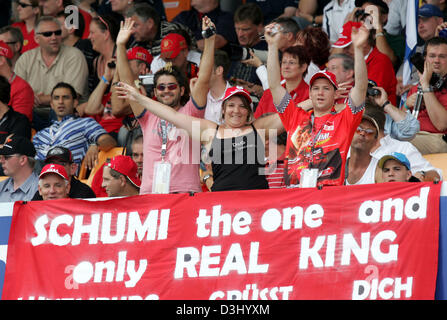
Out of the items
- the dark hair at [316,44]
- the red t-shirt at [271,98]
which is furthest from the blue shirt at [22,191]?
the dark hair at [316,44]

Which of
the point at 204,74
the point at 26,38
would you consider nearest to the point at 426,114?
the point at 204,74

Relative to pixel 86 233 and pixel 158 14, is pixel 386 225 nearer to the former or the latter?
pixel 86 233

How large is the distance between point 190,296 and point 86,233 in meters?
1.06

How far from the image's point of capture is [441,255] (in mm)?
6125

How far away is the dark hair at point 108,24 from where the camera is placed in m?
11.2

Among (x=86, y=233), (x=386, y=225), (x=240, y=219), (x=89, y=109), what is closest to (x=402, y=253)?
(x=386, y=225)

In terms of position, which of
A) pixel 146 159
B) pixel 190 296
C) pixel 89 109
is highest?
pixel 89 109

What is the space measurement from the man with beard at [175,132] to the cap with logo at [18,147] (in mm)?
1664

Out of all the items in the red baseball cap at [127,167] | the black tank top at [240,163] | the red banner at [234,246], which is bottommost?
the red banner at [234,246]

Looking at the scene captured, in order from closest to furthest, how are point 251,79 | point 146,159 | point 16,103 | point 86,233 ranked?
point 86,233 → point 146,159 → point 251,79 → point 16,103

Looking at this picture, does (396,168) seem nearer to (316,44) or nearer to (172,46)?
(316,44)

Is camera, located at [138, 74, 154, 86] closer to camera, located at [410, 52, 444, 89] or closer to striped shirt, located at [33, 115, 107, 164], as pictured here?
striped shirt, located at [33, 115, 107, 164]

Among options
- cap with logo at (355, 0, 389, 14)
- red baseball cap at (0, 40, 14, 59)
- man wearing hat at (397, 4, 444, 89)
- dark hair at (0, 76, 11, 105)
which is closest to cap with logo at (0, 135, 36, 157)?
dark hair at (0, 76, 11, 105)

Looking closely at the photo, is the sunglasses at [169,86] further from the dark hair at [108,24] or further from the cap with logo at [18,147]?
the dark hair at [108,24]
